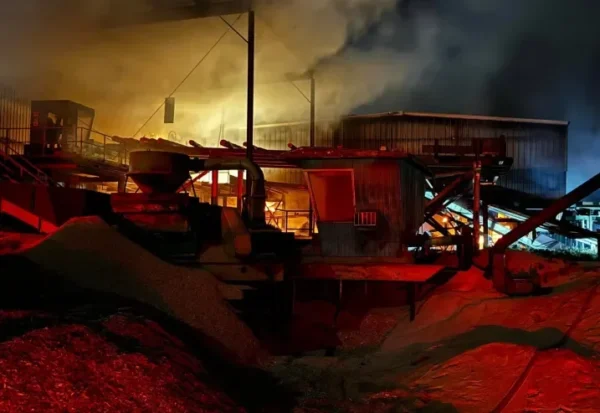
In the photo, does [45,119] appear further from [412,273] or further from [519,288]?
[519,288]

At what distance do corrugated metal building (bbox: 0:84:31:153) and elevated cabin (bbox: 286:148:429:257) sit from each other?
15837 mm

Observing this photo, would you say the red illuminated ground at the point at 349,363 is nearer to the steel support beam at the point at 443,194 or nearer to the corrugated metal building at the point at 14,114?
the steel support beam at the point at 443,194

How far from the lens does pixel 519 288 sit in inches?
434

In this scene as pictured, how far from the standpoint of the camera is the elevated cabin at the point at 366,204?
40.3ft

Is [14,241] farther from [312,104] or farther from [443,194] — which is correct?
[312,104]

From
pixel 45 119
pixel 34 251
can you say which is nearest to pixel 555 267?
pixel 34 251

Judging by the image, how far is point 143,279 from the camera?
9305 millimetres

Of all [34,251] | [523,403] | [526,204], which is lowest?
[523,403]

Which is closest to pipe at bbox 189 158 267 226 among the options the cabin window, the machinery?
the machinery

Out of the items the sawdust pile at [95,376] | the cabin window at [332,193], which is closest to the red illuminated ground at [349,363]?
the sawdust pile at [95,376]

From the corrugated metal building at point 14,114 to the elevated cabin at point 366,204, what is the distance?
1584cm

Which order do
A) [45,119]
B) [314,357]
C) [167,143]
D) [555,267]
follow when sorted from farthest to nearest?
[45,119] → [167,143] → [555,267] → [314,357]

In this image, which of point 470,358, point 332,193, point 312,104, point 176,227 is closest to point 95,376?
point 470,358

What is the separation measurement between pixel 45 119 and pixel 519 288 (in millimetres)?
17784
